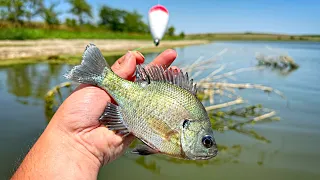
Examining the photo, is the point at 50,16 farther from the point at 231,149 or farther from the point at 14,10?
the point at 231,149

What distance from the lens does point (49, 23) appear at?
47969mm

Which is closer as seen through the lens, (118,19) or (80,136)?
(80,136)

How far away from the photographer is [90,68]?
7.75 feet

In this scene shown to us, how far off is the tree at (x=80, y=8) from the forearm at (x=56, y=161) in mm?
60386

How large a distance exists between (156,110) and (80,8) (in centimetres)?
6284

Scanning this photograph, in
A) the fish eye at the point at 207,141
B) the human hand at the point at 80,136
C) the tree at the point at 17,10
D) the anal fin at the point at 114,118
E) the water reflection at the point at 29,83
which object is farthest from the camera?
the tree at the point at 17,10

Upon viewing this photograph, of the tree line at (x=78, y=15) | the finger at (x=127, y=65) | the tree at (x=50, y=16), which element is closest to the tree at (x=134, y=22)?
the tree line at (x=78, y=15)

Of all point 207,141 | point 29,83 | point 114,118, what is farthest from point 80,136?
point 29,83

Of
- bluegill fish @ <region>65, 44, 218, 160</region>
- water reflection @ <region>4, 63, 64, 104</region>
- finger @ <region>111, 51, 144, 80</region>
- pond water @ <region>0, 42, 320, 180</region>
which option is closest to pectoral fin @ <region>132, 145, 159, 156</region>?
bluegill fish @ <region>65, 44, 218, 160</region>

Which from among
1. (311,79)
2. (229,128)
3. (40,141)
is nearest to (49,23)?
(311,79)

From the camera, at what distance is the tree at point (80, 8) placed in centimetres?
5950

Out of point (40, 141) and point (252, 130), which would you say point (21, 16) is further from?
point (40, 141)

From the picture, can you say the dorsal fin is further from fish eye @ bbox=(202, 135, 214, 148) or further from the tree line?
the tree line

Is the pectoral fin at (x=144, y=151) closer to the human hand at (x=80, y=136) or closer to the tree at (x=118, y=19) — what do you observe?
the human hand at (x=80, y=136)
